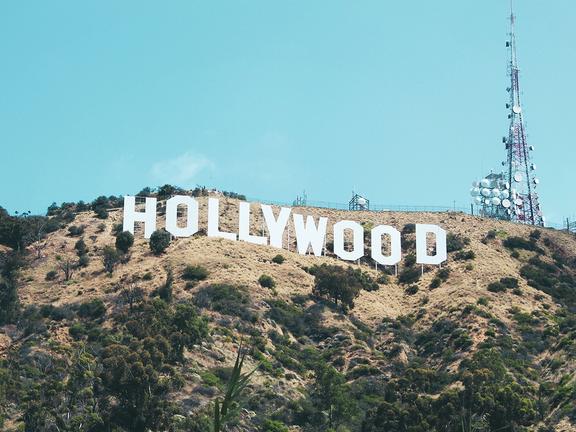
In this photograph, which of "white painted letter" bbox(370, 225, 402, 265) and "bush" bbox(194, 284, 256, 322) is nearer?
"bush" bbox(194, 284, 256, 322)

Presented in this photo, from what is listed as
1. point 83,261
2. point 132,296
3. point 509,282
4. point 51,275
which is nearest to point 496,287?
point 509,282

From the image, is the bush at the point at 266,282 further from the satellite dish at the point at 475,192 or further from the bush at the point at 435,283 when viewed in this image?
the satellite dish at the point at 475,192

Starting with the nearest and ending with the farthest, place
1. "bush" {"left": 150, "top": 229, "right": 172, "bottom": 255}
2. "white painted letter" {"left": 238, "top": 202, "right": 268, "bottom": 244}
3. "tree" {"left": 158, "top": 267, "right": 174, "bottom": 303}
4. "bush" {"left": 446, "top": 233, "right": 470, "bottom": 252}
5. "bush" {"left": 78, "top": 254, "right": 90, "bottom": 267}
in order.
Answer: "tree" {"left": 158, "top": 267, "right": 174, "bottom": 303}, "bush" {"left": 78, "top": 254, "right": 90, "bottom": 267}, "bush" {"left": 150, "top": 229, "right": 172, "bottom": 255}, "white painted letter" {"left": 238, "top": 202, "right": 268, "bottom": 244}, "bush" {"left": 446, "top": 233, "right": 470, "bottom": 252}

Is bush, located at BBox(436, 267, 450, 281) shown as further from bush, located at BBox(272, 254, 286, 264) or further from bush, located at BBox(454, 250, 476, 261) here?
bush, located at BBox(272, 254, 286, 264)

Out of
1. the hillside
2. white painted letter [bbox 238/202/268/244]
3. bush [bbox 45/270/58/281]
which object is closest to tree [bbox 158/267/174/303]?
the hillside

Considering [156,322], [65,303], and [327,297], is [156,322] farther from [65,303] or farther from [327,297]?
[327,297]
